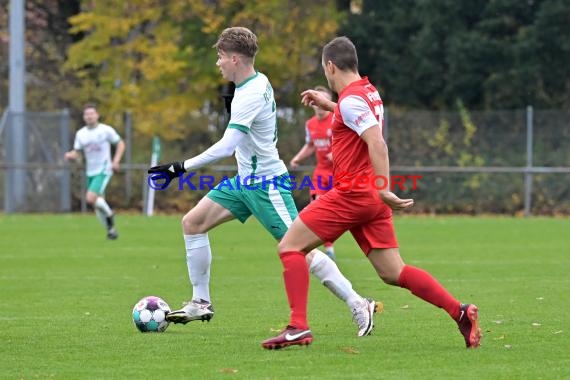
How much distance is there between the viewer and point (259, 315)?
33.0 feet

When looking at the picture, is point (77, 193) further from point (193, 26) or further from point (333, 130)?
point (333, 130)

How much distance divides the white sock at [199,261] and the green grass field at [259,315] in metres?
0.30

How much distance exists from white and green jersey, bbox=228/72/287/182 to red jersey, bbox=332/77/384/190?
724 millimetres

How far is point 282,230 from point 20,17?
19.9m

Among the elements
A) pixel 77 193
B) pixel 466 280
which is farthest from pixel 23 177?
pixel 466 280

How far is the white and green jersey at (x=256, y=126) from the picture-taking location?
8438 mm

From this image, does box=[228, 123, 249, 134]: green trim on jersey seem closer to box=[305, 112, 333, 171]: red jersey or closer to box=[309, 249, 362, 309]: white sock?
box=[309, 249, 362, 309]: white sock

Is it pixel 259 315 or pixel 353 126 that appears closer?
pixel 353 126

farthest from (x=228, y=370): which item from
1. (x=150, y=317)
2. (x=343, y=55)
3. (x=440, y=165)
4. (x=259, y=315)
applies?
(x=440, y=165)

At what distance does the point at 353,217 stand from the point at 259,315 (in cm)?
243

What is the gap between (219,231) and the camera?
2222 centimetres

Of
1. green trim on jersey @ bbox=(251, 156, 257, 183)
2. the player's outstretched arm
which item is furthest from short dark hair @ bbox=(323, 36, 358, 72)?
green trim on jersey @ bbox=(251, 156, 257, 183)

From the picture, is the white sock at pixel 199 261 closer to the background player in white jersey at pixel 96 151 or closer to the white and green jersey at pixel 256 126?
the white and green jersey at pixel 256 126

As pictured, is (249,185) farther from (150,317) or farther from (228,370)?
(228,370)
